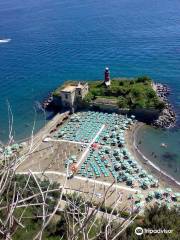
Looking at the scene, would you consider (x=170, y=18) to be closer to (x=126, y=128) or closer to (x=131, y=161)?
(x=126, y=128)

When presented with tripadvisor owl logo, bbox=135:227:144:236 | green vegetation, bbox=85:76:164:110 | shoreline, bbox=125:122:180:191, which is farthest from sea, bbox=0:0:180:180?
tripadvisor owl logo, bbox=135:227:144:236

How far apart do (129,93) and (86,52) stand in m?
33.3

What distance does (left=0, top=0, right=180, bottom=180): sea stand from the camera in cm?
5972

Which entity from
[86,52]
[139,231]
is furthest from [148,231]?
[86,52]

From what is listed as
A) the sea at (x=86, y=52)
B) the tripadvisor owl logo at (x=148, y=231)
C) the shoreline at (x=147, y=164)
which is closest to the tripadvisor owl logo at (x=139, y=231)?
the tripadvisor owl logo at (x=148, y=231)

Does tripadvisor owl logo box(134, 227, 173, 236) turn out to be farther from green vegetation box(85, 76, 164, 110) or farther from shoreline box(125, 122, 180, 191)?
green vegetation box(85, 76, 164, 110)

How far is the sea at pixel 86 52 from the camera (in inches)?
2351

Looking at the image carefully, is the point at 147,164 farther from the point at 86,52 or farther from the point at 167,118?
the point at 86,52

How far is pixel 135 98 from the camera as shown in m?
58.9

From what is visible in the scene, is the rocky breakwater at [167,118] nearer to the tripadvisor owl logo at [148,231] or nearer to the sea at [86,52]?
the sea at [86,52]

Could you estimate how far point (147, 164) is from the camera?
46.0 metres

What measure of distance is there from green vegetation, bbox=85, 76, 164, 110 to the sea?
477 cm

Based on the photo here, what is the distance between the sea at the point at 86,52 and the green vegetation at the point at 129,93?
4771mm

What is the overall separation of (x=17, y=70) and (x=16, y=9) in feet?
256
